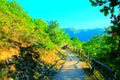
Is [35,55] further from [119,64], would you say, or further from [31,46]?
[119,64]

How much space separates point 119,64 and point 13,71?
1049 cm

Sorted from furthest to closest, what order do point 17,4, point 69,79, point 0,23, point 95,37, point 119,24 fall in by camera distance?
point 95,37, point 17,4, point 0,23, point 69,79, point 119,24

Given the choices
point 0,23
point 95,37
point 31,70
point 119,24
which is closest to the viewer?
point 119,24

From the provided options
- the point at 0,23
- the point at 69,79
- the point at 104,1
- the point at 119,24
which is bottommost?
the point at 69,79

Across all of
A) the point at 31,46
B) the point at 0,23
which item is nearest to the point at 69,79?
the point at 31,46

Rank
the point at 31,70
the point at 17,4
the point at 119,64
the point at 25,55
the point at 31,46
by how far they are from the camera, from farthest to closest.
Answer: the point at 17,4 < the point at 31,46 < the point at 25,55 < the point at 31,70 < the point at 119,64

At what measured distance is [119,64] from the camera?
15.3 metres

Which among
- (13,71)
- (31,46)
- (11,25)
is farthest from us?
(11,25)

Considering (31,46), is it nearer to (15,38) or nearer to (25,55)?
(15,38)

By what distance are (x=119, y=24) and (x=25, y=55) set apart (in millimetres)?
20883

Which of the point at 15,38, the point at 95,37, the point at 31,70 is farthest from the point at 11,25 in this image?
the point at 95,37

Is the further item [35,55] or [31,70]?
[35,55]

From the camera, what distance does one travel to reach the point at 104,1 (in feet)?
38.5

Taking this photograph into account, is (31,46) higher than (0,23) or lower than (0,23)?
lower
